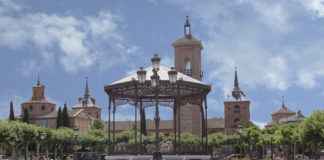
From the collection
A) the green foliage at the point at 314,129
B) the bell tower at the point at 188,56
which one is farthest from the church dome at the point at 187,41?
the green foliage at the point at 314,129

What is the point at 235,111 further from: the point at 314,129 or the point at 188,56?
the point at 314,129

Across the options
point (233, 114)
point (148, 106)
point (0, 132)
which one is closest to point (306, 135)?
point (148, 106)

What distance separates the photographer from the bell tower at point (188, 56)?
122 m

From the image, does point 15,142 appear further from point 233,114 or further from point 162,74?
point 233,114

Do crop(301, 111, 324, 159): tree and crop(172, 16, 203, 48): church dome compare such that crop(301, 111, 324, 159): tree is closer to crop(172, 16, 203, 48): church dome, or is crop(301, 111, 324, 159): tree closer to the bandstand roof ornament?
the bandstand roof ornament

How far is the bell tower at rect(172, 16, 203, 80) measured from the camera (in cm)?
12169

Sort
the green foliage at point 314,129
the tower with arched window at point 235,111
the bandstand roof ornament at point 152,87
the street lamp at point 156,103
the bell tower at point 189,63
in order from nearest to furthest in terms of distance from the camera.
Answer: the street lamp at point 156,103, the bandstand roof ornament at point 152,87, the green foliage at point 314,129, the bell tower at point 189,63, the tower with arched window at point 235,111

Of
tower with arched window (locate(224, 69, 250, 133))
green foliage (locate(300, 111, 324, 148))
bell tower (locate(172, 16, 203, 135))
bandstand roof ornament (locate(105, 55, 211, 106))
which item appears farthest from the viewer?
tower with arched window (locate(224, 69, 250, 133))

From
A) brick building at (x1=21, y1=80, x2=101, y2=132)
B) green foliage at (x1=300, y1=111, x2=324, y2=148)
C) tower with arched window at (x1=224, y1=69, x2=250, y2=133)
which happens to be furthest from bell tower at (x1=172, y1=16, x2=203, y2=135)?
green foliage at (x1=300, y1=111, x2=324, y2=148)

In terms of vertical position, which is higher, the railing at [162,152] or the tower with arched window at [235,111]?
the tower with arched window at [235,111]

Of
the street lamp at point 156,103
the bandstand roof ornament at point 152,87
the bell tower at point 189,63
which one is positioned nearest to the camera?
the street lamp at point 156,103

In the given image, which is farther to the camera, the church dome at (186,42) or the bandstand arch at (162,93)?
the church dome at (186,42)

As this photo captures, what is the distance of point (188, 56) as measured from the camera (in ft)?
401

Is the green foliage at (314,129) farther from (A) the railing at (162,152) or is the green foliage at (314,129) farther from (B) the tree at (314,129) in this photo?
(A) the railing at (162,152)
